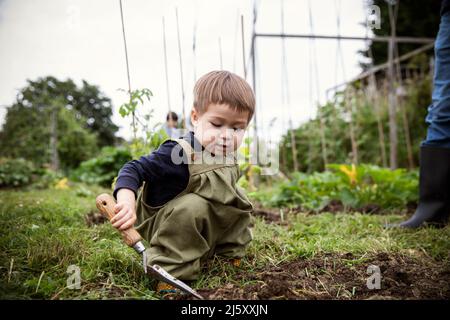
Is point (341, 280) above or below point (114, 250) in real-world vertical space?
below

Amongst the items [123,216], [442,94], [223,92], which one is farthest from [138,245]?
[442,94]

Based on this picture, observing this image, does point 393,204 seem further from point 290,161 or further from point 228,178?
point 290,161

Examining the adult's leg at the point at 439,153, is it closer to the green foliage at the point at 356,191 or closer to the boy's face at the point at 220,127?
the green foliage at the point at 356,191

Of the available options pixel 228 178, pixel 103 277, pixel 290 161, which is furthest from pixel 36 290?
pixel 290 161

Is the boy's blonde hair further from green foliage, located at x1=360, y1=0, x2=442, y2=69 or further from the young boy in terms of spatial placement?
green foliage, located at x1=360, y1=0, x2=442, y2=69

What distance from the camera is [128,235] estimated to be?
1.04 metres

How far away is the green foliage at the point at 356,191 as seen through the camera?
264 cm

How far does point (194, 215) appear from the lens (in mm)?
1167

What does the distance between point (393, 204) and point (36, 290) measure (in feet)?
8.60

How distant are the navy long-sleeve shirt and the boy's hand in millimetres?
68

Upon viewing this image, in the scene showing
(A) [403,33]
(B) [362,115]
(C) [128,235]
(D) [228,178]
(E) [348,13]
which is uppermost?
(A) [403,33]

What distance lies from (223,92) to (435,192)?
64.9 inches

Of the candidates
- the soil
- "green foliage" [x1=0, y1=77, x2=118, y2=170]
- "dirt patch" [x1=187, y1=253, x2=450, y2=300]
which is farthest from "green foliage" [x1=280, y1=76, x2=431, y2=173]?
"green foliage" [x1=0, y1=77, x2=118, y2=170]

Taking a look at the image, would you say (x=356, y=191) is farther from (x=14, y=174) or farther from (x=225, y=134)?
(x=14, y=174)
